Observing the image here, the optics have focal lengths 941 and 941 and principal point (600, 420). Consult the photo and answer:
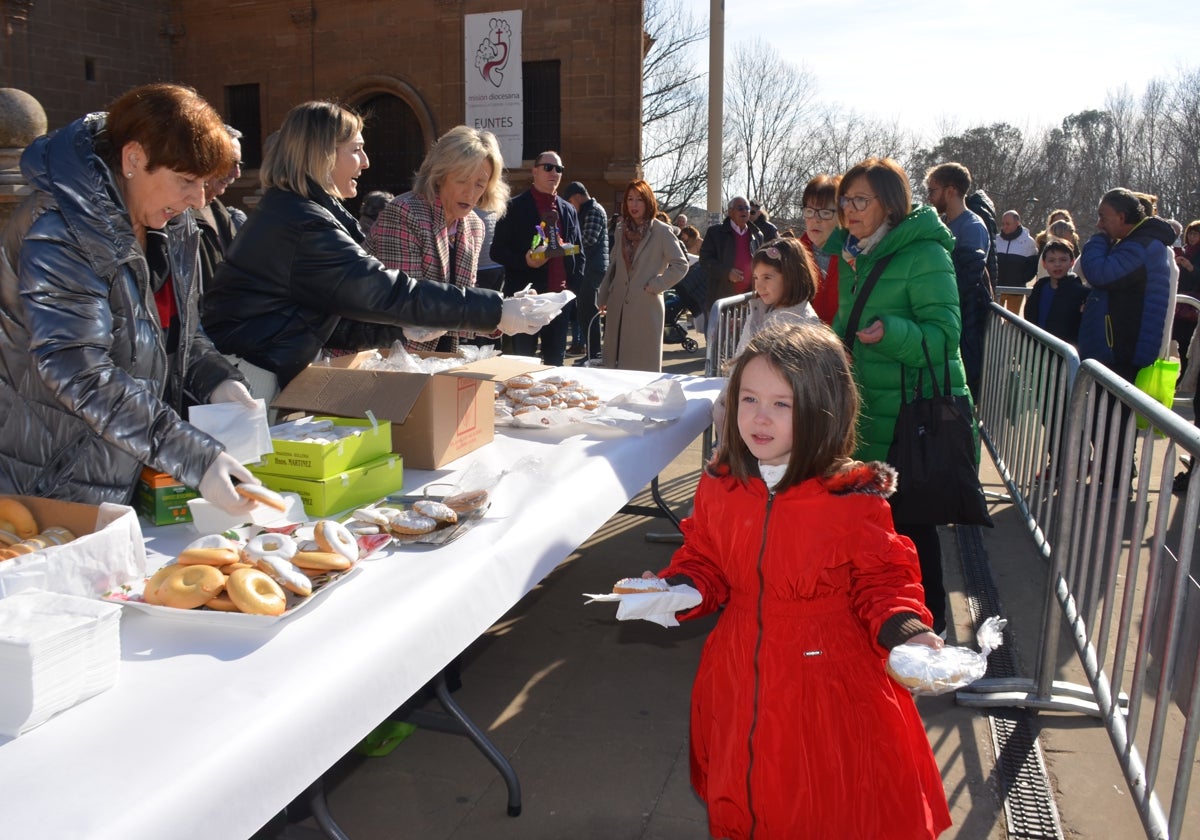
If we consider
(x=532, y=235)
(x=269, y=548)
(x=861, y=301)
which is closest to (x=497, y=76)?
(x=532, y=235)

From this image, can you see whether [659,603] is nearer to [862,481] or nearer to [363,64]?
[862,481]

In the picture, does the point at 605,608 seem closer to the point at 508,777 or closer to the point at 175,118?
the point at 508,777

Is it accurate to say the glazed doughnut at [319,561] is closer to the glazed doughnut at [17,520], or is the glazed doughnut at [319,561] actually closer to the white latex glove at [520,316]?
the glazed doughnut at [17,520]

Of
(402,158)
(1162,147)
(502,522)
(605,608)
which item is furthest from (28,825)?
(1162,147)

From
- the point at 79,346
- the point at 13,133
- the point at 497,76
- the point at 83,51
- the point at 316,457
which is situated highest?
the point at 83,51

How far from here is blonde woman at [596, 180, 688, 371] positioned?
7.26 m

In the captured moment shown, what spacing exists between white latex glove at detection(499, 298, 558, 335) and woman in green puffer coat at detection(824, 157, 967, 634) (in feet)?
3.58

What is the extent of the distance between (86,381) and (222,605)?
59cm

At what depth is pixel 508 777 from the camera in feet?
8.41

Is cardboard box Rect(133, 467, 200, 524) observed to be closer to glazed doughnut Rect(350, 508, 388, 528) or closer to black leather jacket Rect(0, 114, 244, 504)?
black leather jacket Rect(0, 114, 244, 504)

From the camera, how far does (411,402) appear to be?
244cm

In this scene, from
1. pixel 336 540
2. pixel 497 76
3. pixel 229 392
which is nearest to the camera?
pixel 336 540

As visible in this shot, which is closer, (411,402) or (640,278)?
(411,402)

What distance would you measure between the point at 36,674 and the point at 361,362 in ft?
6.12
